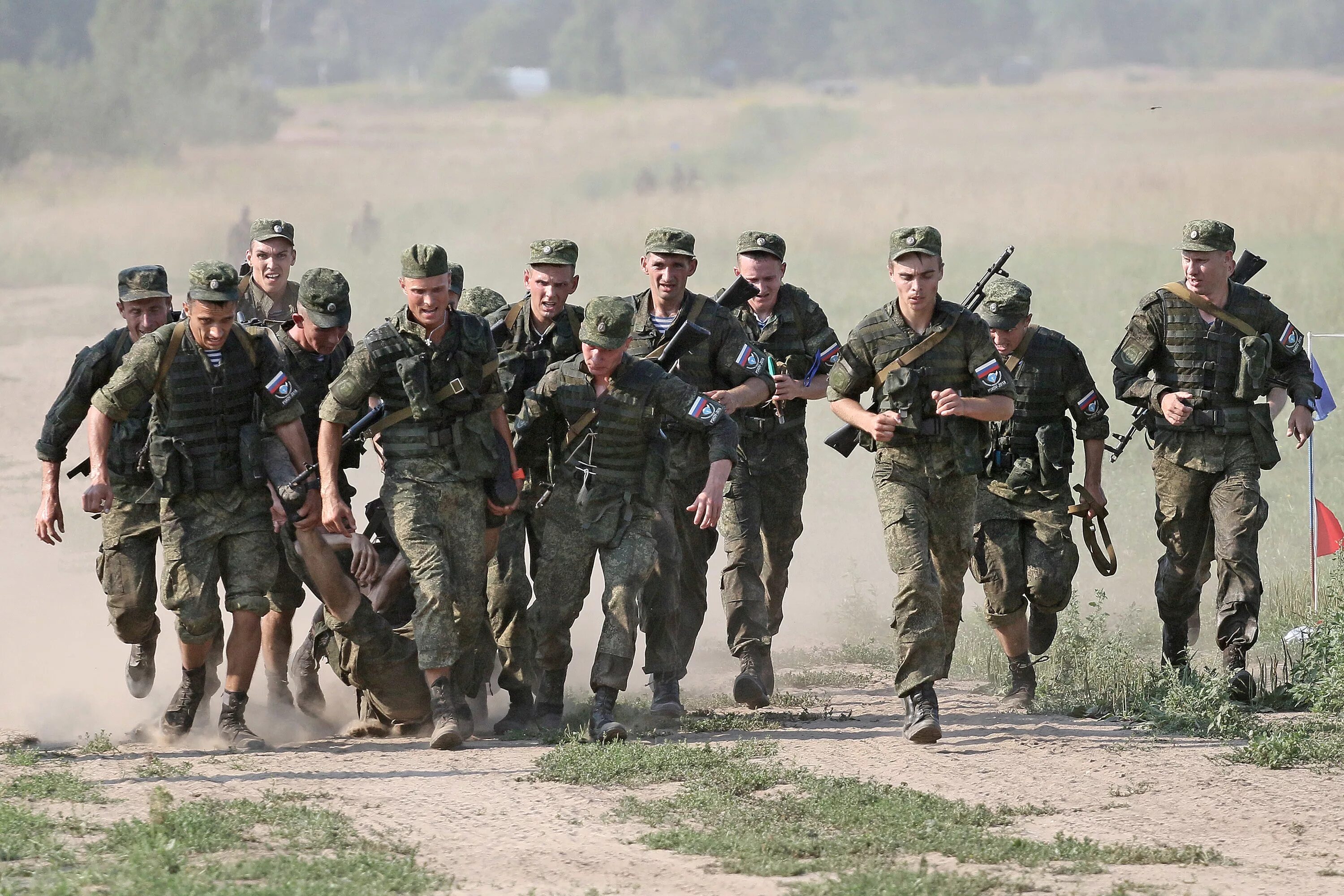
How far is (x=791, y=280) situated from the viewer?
31719 mm

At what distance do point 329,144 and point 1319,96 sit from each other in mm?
21597

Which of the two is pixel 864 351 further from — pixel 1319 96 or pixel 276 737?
pixel 1319 96

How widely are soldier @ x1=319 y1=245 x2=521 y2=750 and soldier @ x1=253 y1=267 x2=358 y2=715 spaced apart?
42cm

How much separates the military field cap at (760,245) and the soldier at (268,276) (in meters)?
2.53

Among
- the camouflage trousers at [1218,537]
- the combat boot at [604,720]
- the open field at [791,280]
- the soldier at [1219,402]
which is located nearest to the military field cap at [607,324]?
the combat boot at [604,720]

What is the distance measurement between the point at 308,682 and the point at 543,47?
40954 millimetres

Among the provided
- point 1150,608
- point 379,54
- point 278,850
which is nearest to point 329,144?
point 379,54

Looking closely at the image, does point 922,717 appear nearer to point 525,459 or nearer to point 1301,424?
→ point 525,459

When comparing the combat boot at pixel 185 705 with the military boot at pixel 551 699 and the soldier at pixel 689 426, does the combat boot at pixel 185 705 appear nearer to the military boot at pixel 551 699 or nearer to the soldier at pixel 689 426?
the military boot at pixel 551 699

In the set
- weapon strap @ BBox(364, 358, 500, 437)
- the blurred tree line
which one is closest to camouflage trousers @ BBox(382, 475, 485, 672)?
weapon strap @ BBox(364, 358, 500, 437)

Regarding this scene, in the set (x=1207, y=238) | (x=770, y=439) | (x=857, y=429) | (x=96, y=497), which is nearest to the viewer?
(x=96, y=497)

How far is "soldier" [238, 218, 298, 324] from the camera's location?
390 inches

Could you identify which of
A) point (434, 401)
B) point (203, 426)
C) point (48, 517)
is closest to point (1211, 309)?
point (434, 401)

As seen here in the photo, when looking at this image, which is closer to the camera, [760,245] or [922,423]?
[922,423]
